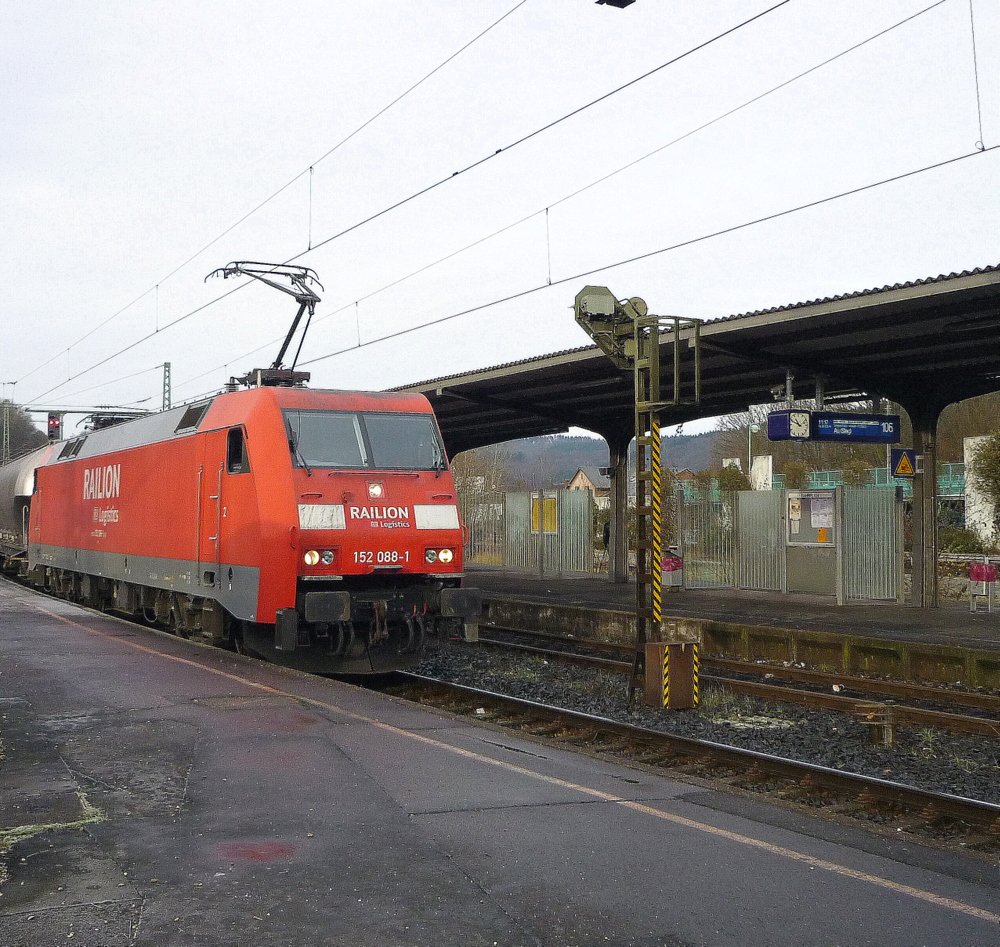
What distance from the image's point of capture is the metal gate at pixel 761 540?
2172 cm

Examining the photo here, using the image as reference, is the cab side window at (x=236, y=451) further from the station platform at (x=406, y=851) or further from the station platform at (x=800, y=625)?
the station platform at (x=800, y=625)

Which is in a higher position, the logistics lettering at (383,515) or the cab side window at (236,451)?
the cab side window at (236,451)

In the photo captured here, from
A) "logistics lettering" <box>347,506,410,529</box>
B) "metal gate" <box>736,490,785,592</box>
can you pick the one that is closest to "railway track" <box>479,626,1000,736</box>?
"logistics lettering" <box>347,506,410,529</box>

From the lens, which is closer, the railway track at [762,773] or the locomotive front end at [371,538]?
the railway track at [762,773]

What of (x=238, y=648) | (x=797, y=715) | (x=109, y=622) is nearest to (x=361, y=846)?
(x=797, y=715)

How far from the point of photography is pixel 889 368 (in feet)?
60.0

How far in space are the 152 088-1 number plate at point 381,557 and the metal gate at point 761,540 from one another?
11048 millimetres

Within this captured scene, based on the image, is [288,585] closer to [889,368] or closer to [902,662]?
[902,662]

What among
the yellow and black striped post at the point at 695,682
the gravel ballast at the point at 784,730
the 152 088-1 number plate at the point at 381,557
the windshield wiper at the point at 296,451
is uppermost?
the windshield wiper at the point at 296,451

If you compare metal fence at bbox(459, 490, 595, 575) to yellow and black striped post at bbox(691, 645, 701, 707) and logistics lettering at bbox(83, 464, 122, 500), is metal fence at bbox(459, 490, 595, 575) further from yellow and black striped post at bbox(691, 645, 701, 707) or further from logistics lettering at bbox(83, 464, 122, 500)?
yellow and black striped post at bbox(691, 645, 701, 707)

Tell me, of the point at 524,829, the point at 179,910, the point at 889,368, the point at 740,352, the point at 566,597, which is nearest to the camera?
the point at 179,910

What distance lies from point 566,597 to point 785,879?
16636 mm

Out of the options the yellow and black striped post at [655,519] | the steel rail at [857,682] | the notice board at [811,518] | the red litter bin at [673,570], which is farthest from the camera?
the red litter bin at [673,570]

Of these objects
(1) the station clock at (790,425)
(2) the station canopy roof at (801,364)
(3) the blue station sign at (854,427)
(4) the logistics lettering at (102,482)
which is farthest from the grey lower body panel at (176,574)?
(3) the blue station sign at (854,427)
